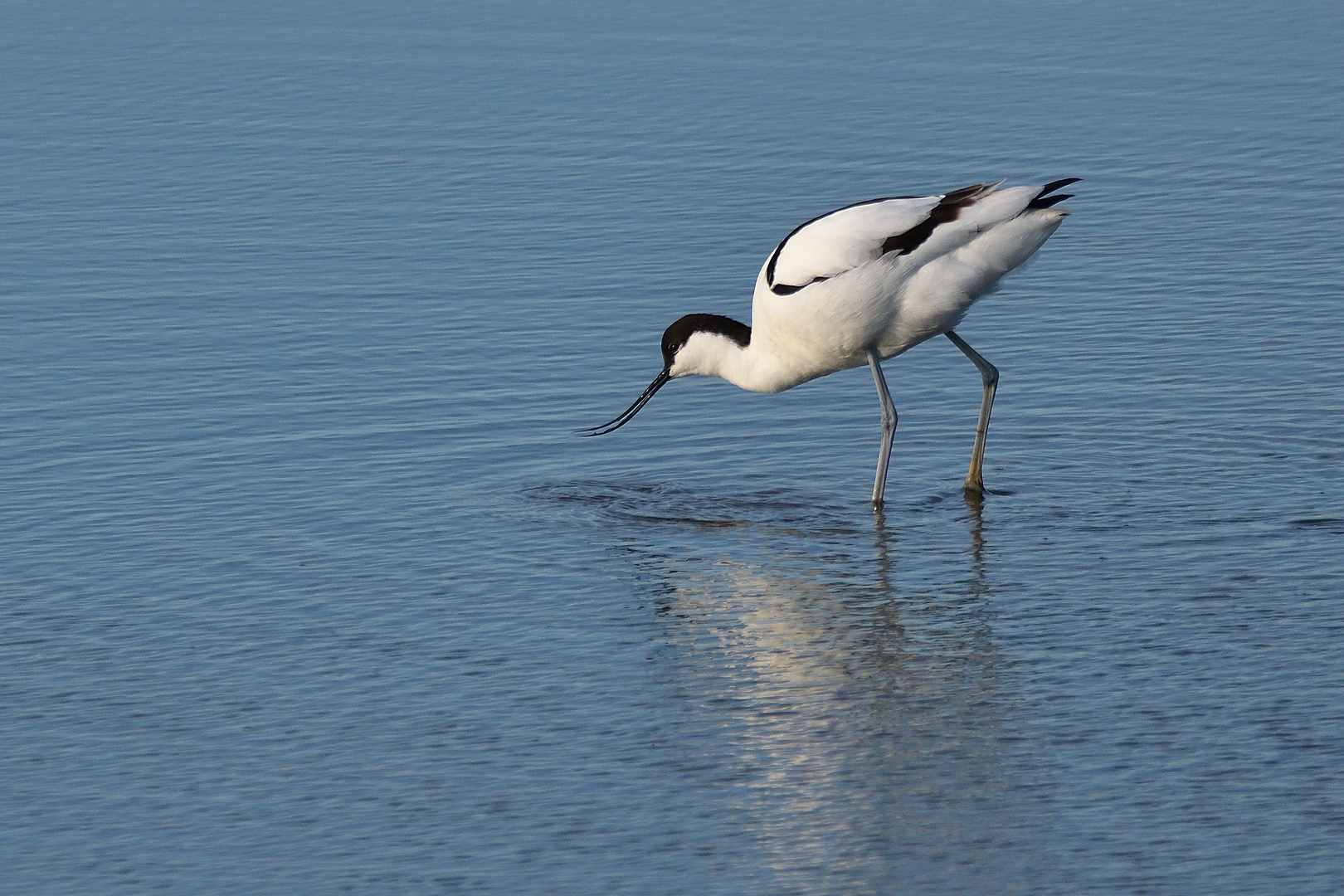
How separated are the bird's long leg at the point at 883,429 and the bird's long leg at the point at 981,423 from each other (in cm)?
39

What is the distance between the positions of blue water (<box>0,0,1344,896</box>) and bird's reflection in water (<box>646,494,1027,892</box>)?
0.02 metres

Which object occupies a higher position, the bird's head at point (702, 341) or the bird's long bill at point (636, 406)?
the bird's head at point (702, 341)

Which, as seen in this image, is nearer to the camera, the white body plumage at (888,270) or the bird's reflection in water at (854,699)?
the bird's reflection in water at (854,699)

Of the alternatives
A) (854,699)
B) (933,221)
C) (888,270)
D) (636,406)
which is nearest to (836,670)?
(854,699)

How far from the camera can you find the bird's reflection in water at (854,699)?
5.90 m

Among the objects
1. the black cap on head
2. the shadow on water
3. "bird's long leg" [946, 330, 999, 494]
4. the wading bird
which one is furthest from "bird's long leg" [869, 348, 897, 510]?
the black cap on head

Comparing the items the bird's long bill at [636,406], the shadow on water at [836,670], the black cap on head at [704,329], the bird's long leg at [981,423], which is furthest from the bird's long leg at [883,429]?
the bird's long bill at [636,406]

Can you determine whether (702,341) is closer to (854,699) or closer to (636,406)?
(636,406)

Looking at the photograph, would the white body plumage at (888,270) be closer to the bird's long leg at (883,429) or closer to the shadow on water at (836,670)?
the bird's long leg at (883,429)

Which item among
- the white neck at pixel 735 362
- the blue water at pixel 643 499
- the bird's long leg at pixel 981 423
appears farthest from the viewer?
the white neck at pixel 735 362

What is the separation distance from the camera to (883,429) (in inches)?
372

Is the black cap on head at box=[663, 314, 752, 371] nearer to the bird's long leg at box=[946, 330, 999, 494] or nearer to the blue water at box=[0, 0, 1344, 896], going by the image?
the blue water at box=[0, 0, 1344, 896]

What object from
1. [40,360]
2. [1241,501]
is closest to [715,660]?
[1241,501]

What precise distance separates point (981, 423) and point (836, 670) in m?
2.61
